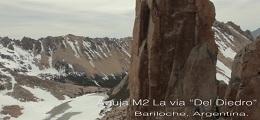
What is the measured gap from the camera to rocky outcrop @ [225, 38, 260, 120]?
2627cm

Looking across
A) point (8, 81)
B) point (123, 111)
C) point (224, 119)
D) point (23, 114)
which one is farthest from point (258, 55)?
point (8, 81)

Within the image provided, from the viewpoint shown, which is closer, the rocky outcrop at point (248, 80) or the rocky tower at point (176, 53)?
the rocky outcrop at point (248, 80)

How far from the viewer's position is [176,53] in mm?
31703

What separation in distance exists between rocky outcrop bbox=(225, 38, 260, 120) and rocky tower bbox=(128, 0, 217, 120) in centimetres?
361

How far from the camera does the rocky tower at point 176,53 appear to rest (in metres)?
30.7

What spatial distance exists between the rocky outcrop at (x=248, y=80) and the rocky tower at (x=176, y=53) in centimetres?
361

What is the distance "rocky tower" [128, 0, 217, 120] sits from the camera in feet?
101

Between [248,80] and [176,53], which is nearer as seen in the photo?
[248,80]

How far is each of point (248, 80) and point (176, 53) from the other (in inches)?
245

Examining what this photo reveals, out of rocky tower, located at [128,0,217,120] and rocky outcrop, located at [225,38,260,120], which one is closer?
rocky outcrop, located at [225,38,260,120]

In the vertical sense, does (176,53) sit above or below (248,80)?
above

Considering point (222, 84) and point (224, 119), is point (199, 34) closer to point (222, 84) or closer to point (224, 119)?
point (222, 84)

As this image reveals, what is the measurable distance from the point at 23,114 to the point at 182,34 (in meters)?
73.8

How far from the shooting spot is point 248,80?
2662 cm
